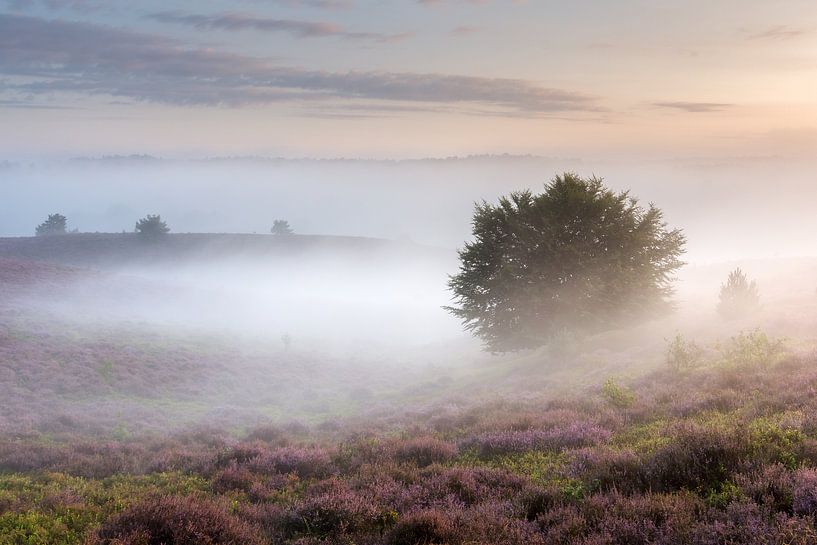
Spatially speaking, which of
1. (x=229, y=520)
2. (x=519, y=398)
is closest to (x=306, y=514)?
(x=229, y=520)

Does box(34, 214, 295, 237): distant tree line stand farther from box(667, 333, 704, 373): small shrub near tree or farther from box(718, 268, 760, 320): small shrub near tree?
box(667, 333, 704, 373): small shrub near tree

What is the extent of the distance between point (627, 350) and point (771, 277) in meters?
39.1

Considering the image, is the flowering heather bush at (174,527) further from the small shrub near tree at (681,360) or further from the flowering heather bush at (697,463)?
the small shrub near tree at (681,360)

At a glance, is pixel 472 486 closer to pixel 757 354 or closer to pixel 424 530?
pixel 424 530

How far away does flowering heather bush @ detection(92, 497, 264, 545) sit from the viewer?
6.16m

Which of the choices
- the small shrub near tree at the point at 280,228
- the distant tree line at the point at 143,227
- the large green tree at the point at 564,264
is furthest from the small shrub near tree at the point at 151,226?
the large green tree at the point at 564,264

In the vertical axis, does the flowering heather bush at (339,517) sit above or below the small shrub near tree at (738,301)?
below

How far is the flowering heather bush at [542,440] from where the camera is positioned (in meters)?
10.3

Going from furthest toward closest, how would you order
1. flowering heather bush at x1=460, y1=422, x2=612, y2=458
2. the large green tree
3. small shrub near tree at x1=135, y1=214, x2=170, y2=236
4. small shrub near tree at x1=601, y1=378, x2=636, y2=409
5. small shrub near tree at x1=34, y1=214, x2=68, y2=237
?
1. small shrub near tree at x1=34, y1=214, x2=68, y2=237
2. small shrub near tree at x1=135, y1=214, x2=170, y2=236
3. the large green tree
4. small shrub near tree at x1=601, y1=378, x2=636, y2=409
5. flowering heather bush at x1=460, y1=422, x2=612, y2=458

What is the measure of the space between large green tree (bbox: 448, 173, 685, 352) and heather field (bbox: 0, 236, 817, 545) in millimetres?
3021

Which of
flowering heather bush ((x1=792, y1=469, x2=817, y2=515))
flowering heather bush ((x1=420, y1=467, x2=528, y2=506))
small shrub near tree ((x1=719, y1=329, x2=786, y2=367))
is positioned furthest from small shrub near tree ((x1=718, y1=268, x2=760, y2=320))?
flowering heather bush ((x1=792, y1=469, x2=817, y2=515))

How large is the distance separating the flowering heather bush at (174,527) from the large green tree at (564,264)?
25.8 metres

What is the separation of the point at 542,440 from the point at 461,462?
6.29 feet

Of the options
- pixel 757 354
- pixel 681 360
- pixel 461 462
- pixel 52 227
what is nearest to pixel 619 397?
pixel 757 354
